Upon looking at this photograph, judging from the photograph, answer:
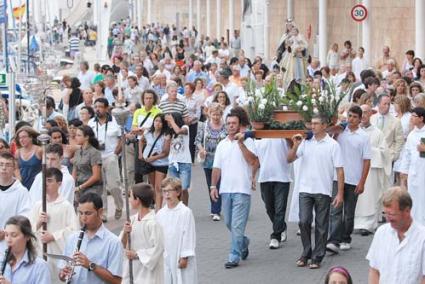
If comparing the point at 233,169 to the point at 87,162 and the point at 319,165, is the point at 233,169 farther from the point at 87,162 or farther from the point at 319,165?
the point at 87,162

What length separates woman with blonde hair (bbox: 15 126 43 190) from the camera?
14320 mm

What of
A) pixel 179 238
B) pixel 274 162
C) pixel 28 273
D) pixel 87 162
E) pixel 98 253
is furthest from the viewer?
pixel 87 162

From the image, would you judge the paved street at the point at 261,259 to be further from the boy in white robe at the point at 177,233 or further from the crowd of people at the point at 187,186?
the boy in white robe at the point at 177,233

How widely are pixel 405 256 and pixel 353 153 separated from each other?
6.39 metres

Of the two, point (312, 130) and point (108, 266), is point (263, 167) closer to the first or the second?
point (312, 130)

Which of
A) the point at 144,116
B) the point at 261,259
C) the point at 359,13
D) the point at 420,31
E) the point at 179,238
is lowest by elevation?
the point at 261,259

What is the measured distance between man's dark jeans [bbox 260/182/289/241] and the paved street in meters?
→ 0.26

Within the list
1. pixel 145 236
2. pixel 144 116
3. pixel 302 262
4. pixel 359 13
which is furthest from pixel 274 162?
pixel 359 13

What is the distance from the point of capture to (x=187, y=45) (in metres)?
64.6

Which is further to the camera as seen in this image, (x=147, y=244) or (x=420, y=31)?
(x=420, y=31)

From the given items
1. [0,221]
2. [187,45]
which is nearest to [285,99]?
[0,221]

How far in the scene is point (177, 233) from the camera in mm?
11562

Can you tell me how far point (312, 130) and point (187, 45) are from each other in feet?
165

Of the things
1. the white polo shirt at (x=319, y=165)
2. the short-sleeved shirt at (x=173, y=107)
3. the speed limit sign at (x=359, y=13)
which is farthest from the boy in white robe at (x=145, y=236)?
the speed limit sign at (x=359, y=13)
